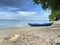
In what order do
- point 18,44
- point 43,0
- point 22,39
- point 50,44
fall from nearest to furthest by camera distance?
point 50,44, point 18,44, point 22,39, point 43,0

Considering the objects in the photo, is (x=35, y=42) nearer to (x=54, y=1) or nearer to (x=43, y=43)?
(x=43, y=43)

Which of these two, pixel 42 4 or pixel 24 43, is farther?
pixel 42 4

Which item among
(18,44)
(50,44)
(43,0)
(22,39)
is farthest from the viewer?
(43,0)

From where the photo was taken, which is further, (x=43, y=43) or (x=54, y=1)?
(x=54, y=1)

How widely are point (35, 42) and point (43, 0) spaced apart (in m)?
10.7

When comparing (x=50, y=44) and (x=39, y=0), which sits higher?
(x=39, y=0)

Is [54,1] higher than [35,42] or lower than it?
higher

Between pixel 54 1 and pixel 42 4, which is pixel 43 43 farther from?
pixel 42 4

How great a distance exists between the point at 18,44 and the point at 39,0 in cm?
1160

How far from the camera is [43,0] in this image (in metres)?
21.4

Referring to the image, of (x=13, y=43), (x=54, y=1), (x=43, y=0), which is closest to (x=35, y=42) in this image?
(x=13, y=43)

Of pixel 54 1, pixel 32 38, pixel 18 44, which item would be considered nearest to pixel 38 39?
pixel 32 38

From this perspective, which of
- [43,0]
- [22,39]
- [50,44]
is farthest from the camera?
[43,0]

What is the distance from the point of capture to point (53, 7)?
20.3 metres
